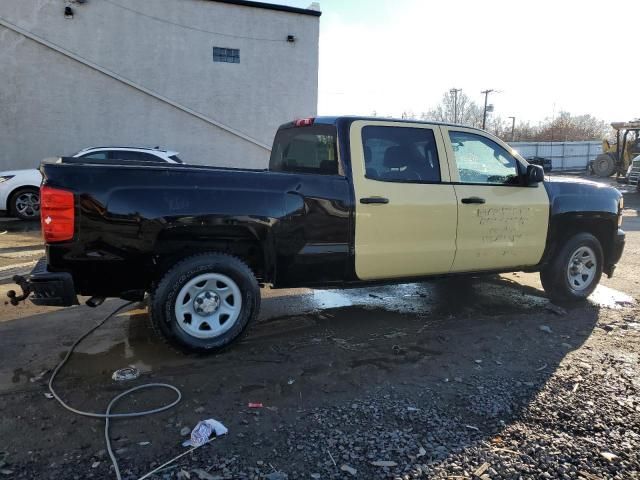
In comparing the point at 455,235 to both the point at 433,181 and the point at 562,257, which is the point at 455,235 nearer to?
the point at 433,181

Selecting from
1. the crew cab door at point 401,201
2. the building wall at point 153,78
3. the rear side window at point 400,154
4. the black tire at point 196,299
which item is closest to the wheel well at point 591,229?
the crew cab door at point 401,201

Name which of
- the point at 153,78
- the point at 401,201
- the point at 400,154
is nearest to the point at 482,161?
the point at 400,154

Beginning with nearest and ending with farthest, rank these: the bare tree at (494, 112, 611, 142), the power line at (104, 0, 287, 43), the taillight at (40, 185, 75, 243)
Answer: the taillight at (40, 185, 75, 243) → the power line at (104, 0, 287, 43) → the bare tree at (494, 112, 611, 142)

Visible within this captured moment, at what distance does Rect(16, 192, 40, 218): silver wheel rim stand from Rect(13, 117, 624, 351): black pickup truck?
7.57 meters

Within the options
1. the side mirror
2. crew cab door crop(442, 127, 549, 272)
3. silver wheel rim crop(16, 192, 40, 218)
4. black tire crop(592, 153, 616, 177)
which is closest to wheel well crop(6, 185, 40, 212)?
silver wheel rim crop(16, 192, 40, 218)

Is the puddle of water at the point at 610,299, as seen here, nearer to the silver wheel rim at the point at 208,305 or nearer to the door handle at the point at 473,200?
the door handle at the point at 473,200

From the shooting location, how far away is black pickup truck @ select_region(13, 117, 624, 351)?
3.62 metres

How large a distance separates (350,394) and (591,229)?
3.99 metres

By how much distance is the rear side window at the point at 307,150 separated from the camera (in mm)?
4598

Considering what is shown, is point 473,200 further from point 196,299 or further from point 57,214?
point 57,214

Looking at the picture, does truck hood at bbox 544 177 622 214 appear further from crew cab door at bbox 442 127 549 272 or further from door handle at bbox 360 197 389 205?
door handle at bbox 360 197 389 205

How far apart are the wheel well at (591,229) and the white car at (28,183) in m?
7.78

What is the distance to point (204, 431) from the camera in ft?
9.53

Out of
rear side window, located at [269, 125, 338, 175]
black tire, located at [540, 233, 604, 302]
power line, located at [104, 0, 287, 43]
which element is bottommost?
black tire, located at [540, 233, 604, 302]
